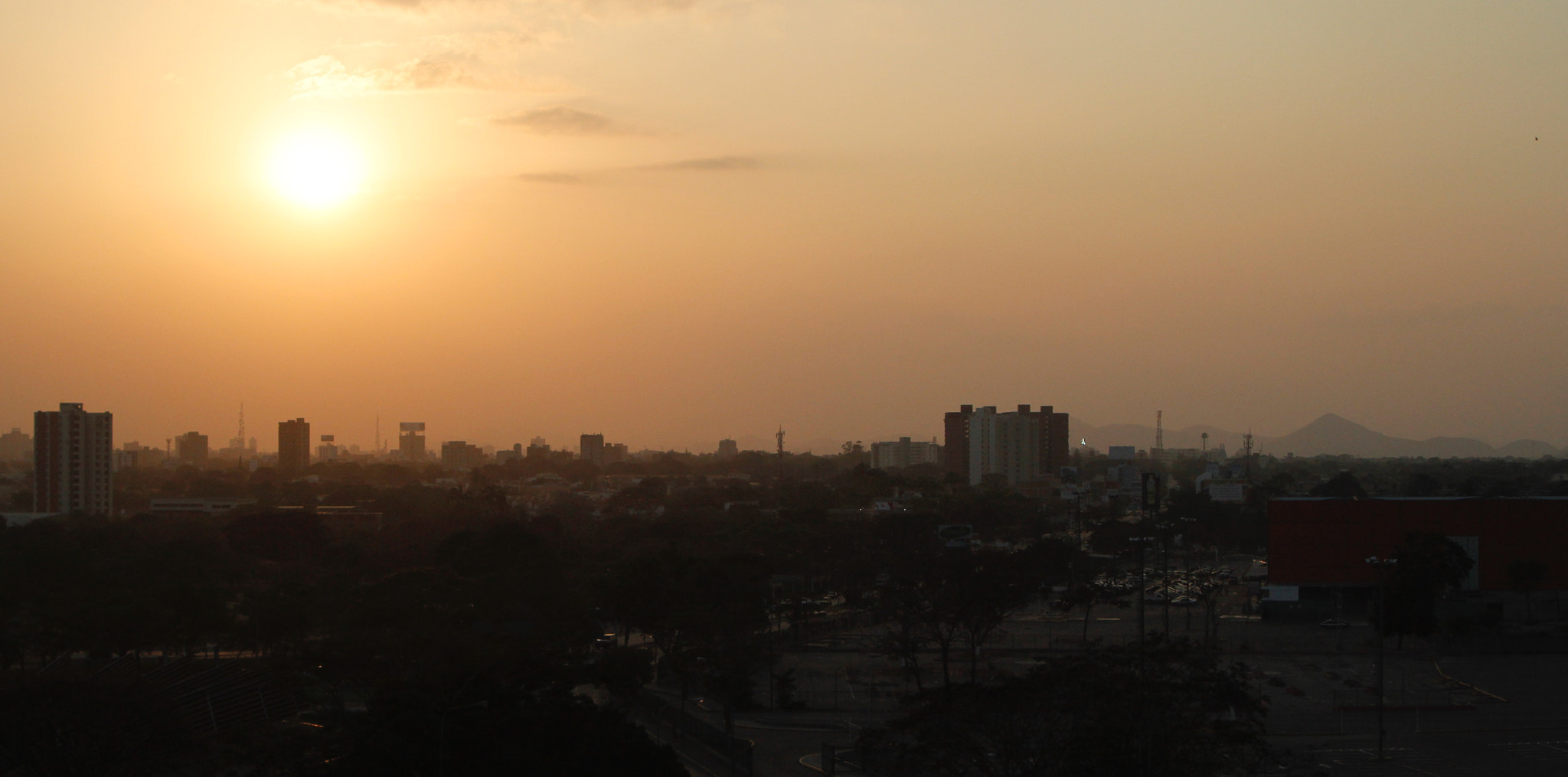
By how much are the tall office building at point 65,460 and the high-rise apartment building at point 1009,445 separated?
7003cm

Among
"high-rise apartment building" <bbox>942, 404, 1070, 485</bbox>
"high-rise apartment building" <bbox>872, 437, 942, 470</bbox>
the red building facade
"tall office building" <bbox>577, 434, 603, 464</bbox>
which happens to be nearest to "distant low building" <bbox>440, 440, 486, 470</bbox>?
"tall office building" <bbox>577, 434, 603, 464</bbox>

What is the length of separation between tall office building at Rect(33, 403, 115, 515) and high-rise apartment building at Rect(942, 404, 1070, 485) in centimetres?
7003

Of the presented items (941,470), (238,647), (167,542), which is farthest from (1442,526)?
(941,470)

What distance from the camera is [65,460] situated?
6969cm

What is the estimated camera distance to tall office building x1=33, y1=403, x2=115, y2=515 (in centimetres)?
6938

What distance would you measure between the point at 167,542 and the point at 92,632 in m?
17.8

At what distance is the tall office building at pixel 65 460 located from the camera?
228ft

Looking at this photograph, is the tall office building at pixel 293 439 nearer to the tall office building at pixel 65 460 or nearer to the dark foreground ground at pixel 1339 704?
the tall office building at pixel 65 460

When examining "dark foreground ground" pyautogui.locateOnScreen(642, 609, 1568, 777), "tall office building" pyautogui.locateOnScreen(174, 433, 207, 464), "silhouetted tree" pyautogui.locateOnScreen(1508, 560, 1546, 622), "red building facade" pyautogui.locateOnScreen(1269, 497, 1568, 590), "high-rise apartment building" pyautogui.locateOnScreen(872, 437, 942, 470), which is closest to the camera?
"dark foreground ground" pyautogui.locateOnScreen(642, 609, 1568, 777)

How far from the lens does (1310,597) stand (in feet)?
113

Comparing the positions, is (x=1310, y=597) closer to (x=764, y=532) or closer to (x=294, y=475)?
(x=764, y=532)

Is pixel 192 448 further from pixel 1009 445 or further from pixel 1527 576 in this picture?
pixel 1527 576

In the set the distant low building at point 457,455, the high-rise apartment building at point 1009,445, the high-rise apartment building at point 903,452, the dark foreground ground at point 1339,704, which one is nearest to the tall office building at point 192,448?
the distant low building at point 457,455

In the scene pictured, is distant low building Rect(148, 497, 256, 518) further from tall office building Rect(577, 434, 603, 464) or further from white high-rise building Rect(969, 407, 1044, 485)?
tall office building Rect(577, 434, 603, 464)
